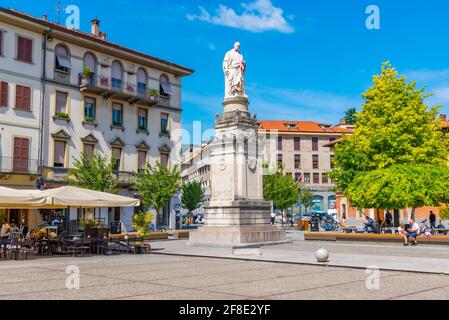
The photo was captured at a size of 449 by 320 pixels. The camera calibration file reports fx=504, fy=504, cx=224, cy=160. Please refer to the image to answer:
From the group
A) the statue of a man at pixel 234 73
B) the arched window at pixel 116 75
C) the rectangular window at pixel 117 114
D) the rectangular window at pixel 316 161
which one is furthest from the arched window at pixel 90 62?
the rectangular window at pixel 316 161

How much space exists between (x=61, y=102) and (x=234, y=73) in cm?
1760

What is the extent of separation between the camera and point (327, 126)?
3755 inches

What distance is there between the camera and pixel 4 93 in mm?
33062

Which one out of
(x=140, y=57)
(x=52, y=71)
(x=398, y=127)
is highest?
(x=140, y=57)

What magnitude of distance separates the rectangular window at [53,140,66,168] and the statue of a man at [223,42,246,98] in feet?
55.5

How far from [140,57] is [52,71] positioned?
→ 8125mm

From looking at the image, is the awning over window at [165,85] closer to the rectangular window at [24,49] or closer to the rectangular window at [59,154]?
the rectangular window at [59,154]

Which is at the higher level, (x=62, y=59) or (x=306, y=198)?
(x=62, y=59)

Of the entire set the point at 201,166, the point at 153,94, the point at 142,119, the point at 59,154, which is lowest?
the point at 59,154

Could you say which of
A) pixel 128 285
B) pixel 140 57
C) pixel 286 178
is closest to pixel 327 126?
pixel 286 178

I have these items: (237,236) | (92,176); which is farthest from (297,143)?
(237,236)

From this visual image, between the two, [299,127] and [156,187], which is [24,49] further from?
[299,127]

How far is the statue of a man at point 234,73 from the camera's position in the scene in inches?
960
